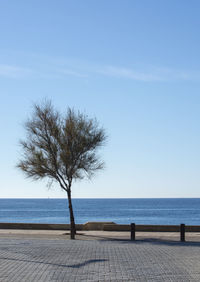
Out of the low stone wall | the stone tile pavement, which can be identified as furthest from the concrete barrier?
the stone tile pavement

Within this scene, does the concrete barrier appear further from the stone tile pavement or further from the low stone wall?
the stone tile pavement

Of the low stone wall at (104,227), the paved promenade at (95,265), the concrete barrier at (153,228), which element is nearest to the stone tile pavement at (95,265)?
the paved promenade at (95,265)

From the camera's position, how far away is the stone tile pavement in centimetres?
1075

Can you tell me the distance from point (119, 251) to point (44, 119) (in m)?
13.5

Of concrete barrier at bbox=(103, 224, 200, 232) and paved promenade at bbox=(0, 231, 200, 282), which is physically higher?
concrete barrier at bbox=(103, 224, 200, 232)

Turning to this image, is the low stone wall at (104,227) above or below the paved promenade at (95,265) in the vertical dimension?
above

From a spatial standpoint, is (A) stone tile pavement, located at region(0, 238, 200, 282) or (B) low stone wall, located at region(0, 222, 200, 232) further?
(B) low stone wall, located at region(0, 222, 200, 232)

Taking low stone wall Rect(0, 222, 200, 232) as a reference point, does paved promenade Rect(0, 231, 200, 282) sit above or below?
below

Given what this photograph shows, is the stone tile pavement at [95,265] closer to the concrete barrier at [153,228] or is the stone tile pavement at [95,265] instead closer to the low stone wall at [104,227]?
the concrete barrier at [153,228]

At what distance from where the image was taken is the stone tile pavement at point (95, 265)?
1075 cm

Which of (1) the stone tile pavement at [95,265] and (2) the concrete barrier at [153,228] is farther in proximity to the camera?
(2) the concrete barrier at [153,228]

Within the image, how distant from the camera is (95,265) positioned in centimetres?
1266

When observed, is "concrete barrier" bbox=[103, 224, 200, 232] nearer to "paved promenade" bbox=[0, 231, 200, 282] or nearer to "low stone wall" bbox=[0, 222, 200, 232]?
"low stone wall" bbox=[0, 222, 200, 232]

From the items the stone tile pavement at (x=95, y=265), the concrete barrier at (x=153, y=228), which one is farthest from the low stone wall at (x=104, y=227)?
the stone tile pavement at (x=95, y=265)
